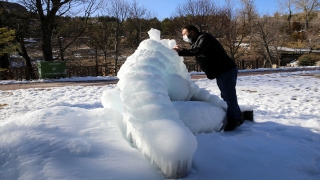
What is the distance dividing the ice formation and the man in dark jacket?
0.63 ft

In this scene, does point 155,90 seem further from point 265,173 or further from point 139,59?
point 265,173

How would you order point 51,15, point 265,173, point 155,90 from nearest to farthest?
point 265,173 < point 155,90 < point 51,15

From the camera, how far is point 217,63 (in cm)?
378

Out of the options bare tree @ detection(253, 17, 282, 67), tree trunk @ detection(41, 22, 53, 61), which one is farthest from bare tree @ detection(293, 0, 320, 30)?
tree trunk @ detection(41, 22, 53, 61)

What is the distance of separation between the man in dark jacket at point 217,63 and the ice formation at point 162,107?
0.19 m

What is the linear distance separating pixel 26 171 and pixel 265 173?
1.87 metres

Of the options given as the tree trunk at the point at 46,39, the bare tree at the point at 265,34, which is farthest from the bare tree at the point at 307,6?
the tree trunk at the point at 46,39

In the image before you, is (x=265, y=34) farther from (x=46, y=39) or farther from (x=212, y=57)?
(x=212, y=57)

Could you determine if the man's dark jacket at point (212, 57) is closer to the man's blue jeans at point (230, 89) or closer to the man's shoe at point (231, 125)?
the man's blue jeans at point (230, 89)

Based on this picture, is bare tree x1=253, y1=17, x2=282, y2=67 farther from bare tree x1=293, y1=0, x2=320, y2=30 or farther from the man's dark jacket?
the man's dark jacket

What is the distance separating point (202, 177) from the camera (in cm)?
219

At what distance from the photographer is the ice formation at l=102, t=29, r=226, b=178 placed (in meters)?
2.08

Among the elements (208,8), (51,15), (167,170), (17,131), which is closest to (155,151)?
(167,170)

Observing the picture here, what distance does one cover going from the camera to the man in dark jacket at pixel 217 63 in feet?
12.0
